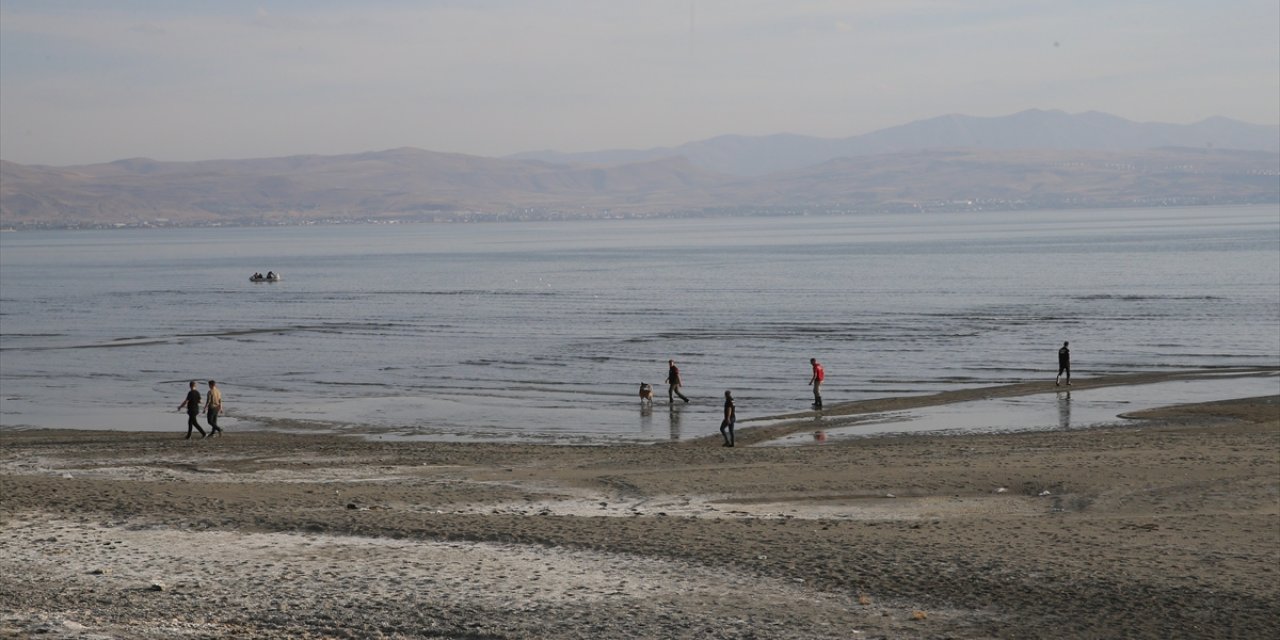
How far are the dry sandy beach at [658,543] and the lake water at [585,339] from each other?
914cm

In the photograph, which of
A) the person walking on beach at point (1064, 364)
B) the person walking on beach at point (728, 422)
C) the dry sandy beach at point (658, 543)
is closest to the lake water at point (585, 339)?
the person walking on beach at point (1064, 364)

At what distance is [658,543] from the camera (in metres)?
18.1

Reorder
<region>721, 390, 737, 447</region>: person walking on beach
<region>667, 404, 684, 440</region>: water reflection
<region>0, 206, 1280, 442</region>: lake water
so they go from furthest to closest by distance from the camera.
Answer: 1. <region>0, 206, 1280, 442</region>: lake water
2. <region>667, 404, 684, 440</region>: water reflection
3. <region>721, 390, 737, 447</region>: person walking on beach

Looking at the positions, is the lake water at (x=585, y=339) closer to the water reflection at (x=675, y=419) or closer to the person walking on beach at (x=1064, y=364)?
the water reflection at (x=675, y=419)

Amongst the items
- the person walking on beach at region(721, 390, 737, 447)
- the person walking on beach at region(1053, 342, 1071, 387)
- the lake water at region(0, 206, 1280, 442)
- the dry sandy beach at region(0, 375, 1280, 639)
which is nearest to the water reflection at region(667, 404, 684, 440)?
the lake water at region(0, 206, 1280, 442)

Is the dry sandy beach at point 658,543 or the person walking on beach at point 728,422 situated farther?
the person walking on beach at point 728,422

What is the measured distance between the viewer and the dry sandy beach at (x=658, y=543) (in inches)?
567

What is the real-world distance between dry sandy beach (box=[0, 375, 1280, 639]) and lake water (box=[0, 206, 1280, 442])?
9142 mm

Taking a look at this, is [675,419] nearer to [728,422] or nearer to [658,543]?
[728,422]

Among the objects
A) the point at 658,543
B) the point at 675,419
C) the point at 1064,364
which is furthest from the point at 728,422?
the point at 1064,364

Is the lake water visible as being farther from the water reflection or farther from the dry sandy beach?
the dry sandy beach

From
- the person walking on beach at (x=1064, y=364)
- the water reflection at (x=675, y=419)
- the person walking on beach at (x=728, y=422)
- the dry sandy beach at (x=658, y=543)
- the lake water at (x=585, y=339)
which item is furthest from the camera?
the person walking on beach at (x=1064, y=364)

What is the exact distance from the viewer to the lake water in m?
39.9

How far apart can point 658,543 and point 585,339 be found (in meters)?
44.1
